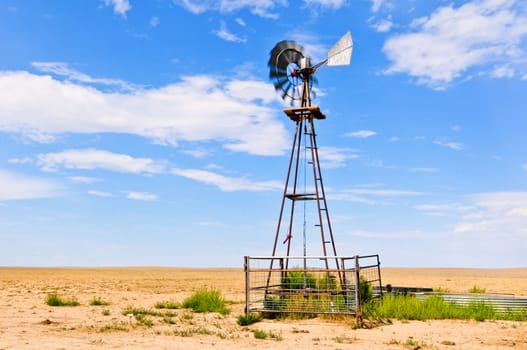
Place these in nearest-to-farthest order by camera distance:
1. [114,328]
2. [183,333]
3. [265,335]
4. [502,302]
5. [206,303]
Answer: [265,335]
[183,333]
[114,328]
[502,302]
[206,303]

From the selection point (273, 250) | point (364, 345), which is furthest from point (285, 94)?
point (364, 345)

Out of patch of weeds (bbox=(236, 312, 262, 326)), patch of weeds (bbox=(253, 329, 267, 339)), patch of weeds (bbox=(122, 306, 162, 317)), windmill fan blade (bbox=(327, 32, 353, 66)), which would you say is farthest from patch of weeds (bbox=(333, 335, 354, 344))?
windmill fan blade (bbox=(327, 32, 353, 66))

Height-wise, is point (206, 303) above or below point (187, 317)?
above

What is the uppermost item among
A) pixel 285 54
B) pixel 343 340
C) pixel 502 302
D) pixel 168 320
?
pixel 285 54

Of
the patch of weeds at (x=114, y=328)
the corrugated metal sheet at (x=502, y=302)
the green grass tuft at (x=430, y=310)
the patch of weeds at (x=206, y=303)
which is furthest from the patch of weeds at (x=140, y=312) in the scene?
the corrugated metal sheet at (x=502, y=302)

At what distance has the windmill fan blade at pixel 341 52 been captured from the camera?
1806cm

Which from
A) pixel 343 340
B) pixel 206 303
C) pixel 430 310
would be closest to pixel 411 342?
pixel 343 340

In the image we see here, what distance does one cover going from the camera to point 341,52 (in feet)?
59.9

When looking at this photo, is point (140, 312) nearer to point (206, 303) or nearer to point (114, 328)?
point (206, 303)

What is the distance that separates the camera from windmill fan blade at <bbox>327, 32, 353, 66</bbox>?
18.1 metres

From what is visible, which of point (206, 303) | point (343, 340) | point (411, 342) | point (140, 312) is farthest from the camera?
point (206, 303)

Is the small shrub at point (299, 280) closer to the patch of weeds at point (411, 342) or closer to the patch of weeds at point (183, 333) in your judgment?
the patch of weeds at point (183, 333)

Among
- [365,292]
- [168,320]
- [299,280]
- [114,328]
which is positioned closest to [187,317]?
[168,320]

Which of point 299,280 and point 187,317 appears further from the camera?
point 299,280
